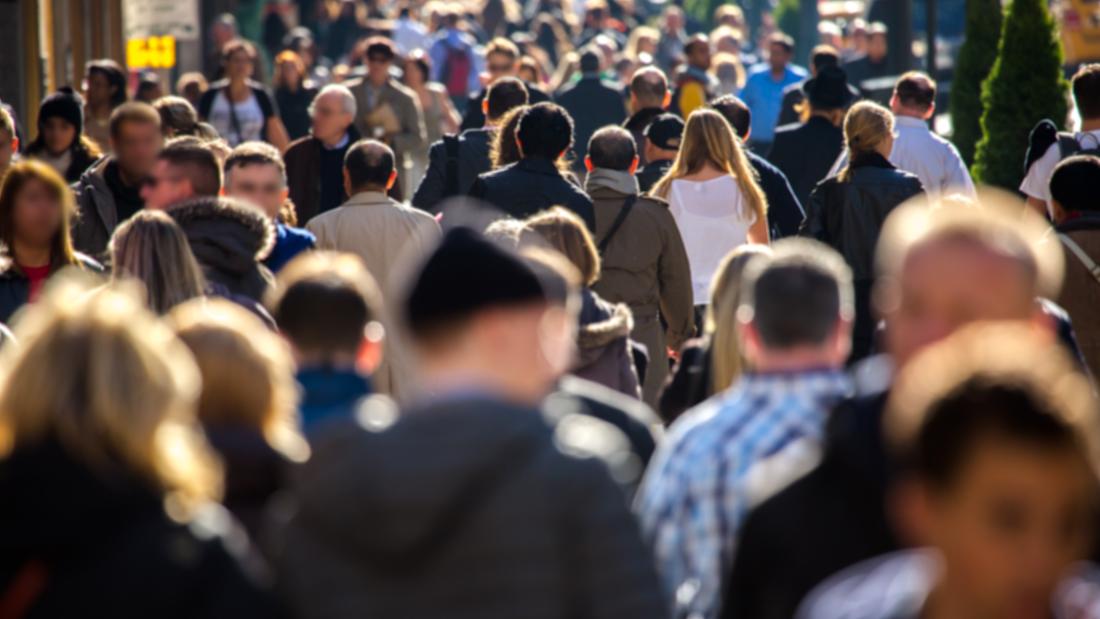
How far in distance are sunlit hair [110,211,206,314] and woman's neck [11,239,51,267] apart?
4.07 feet

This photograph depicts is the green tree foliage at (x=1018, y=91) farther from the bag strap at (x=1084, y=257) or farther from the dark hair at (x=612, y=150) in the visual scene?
the bag strap at (x=1084, y=257)

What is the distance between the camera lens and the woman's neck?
830cm

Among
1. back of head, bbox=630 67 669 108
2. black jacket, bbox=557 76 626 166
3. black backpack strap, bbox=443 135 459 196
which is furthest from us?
black jacket, bbox=557 76 626 166

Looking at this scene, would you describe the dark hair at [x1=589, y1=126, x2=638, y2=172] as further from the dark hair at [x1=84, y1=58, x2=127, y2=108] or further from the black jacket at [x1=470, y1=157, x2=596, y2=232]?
the dark hair at [x1=84, y1=58, x2=127, y2=108]

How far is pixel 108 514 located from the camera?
364cm

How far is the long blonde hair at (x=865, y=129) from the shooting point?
11.3 metres

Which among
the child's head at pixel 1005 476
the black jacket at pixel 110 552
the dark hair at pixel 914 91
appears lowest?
the dark hair at pixel 914 91

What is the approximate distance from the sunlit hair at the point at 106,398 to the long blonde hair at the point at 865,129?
7.71m

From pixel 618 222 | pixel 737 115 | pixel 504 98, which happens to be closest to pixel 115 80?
pixel 504 98

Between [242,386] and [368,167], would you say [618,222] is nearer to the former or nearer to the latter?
[368,167]

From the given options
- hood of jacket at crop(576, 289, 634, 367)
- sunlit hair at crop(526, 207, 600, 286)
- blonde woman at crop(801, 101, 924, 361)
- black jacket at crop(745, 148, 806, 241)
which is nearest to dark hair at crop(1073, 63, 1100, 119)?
blonde woman at crop(801, 101, 924, 361)

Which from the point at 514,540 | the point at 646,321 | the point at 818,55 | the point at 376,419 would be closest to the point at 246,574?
the point at 514,540

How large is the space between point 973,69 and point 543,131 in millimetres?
9044

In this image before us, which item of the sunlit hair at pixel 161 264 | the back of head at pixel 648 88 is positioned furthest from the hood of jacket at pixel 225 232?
the back of head at pixel 648 88
